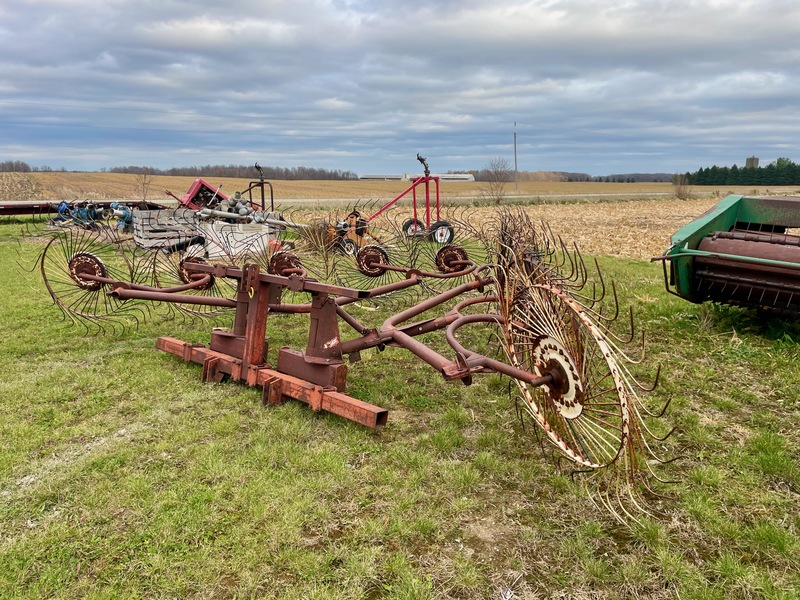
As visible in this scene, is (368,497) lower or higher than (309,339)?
lower

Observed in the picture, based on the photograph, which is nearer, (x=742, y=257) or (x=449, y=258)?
(x=742, y=257)

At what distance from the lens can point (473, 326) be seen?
670 cm

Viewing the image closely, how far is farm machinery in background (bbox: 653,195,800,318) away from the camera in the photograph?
17.3ft

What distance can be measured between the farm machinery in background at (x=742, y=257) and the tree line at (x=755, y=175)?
204ft

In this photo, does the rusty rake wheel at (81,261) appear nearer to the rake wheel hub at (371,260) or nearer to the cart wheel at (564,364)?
the rake wheel hub at (371,260)

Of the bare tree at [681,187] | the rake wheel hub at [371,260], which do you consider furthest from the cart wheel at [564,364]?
the bare tree at [681,187]

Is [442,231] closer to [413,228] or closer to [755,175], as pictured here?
[413,228]

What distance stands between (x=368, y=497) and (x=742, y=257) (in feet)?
13.6

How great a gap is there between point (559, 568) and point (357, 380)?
263 cm

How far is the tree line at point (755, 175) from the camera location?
211ft

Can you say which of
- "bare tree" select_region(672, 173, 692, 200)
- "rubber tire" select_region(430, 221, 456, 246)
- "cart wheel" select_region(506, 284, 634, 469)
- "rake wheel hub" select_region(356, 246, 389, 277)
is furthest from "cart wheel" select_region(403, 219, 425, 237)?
"bare tree" select_region(672, 173, 692, 200)

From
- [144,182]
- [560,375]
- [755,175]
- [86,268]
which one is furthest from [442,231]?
[755,175]

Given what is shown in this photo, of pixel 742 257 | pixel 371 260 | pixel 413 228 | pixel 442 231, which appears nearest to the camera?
pixel 742 257

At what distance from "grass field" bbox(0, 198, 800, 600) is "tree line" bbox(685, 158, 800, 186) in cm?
6578
